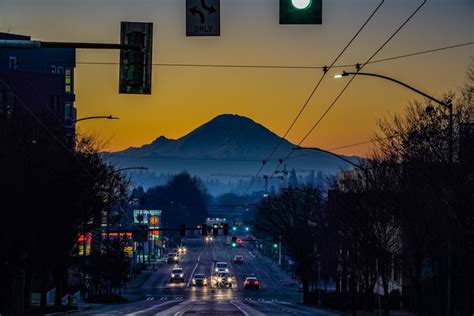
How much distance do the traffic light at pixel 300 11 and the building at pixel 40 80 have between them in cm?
6270

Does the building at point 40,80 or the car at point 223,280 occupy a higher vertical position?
the building at point 40,80

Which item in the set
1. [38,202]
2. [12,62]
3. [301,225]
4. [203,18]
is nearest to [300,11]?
[203,18]

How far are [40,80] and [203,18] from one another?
256 ft

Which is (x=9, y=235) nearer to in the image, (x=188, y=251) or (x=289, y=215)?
(x=289, y=215)

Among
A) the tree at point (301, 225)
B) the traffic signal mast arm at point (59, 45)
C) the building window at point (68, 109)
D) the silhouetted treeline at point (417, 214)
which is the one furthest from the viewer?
the building window at point (68, 109)

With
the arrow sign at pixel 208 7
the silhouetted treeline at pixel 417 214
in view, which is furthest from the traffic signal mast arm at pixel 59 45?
the silhouetted treeline at pixel 417 214

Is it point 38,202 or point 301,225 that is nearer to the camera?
point 38,202

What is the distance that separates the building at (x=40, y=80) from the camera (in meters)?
83.0

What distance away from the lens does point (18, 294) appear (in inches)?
1673

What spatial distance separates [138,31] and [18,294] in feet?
96.7

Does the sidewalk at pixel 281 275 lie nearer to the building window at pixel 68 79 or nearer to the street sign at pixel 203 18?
the building window at pixel 68 79

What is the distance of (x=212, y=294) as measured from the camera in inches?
3479

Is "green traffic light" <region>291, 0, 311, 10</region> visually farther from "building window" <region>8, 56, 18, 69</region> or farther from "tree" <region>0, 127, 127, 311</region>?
"building window" <region>8, 56, 18, 69</region>

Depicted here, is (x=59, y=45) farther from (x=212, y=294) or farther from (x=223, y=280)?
(x=223, y=280)
